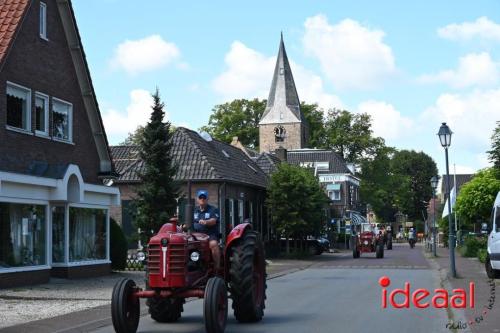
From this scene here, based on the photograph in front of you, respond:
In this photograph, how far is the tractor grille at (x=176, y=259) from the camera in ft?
35.9

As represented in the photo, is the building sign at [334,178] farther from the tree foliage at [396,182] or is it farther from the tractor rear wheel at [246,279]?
the tractor rear wheel at [246,279]

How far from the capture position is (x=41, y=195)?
21.8 meters

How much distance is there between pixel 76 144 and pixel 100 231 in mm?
3319

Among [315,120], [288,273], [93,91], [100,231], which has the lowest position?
[288,273]

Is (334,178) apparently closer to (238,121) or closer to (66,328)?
(238,121)

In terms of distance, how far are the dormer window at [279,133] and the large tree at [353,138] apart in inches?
344

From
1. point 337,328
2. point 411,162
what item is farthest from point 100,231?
point 411,162

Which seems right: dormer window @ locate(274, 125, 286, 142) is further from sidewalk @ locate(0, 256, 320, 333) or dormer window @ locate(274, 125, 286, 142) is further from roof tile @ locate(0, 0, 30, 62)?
roof tile @ locate(0, 0, 30, 62)

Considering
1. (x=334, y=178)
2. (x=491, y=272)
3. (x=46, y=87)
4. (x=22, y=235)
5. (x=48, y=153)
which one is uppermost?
(x=334, y=178)

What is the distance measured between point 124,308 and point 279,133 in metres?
86.5

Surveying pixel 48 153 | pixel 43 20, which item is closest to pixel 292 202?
pixel 48 153

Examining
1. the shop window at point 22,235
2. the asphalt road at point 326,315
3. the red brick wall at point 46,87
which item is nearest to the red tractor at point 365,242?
the red brick wall at point 46,87

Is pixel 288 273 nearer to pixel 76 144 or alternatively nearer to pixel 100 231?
pixel 100 231

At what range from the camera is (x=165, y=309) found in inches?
495
